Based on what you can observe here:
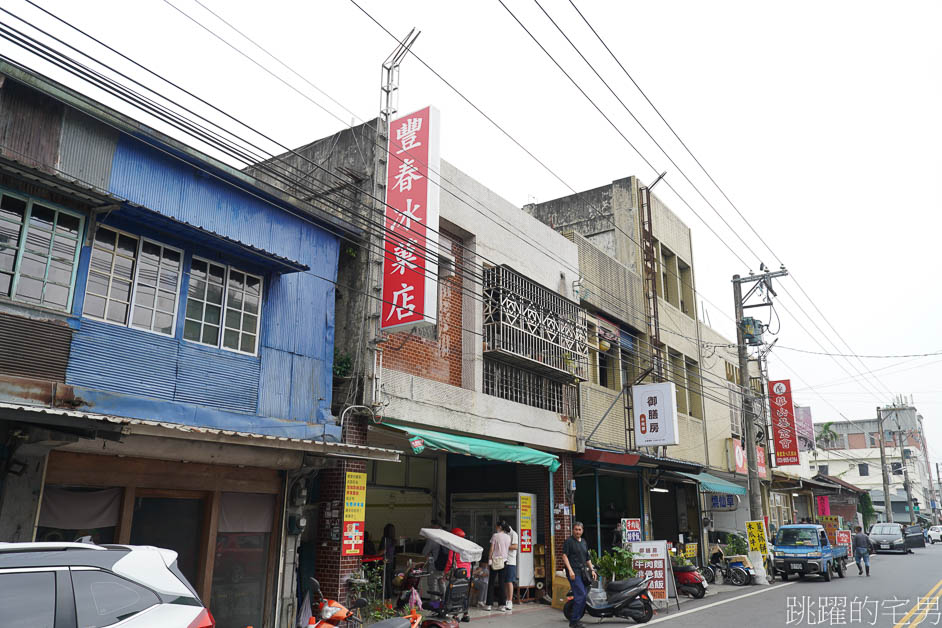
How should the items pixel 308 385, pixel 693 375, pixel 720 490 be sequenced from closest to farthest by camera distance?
pixel 308 385 → pixel 720 490 → pixel 693 375

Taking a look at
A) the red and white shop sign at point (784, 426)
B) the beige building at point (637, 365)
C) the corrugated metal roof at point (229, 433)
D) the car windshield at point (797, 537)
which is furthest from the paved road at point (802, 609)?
the red and white shop sign at point (784, 426)

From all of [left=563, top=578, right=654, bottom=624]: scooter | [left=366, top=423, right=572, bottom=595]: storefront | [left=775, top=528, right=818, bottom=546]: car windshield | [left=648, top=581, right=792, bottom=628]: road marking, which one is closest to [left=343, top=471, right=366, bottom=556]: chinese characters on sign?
[left=366, top=423, right=572, bottom=595]: storefront

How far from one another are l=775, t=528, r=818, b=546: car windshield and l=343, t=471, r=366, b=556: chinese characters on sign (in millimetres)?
15839

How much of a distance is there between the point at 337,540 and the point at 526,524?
593 centimetres

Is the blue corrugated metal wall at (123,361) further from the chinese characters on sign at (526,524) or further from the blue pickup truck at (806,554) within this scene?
the blue pickup truck at (806,554)

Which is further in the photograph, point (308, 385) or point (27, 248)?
point (308, 385)

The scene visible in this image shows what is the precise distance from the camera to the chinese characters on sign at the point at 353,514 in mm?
11352

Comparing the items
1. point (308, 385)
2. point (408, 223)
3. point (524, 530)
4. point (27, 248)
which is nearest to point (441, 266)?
point (408, 223)

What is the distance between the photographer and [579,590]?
11.9 metres

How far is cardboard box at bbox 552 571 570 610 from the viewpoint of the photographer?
14469mm

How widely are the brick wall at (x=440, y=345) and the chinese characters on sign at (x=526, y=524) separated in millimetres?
3461

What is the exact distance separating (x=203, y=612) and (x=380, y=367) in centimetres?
769

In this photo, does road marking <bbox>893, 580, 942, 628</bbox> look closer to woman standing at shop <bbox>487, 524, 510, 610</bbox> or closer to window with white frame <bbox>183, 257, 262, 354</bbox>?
woman standing at shop <bbox>487, 524, 510, 610</bbox>

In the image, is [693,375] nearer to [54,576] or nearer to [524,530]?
[524,530]
